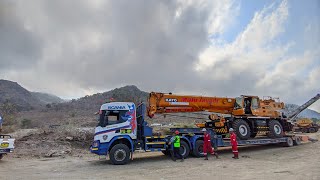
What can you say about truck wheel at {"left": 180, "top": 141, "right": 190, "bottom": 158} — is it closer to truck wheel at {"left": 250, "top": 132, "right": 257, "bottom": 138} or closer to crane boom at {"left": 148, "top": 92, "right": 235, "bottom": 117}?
crane boom at {"left": 148, "top": 92, "right": 235, "bottom": 117}

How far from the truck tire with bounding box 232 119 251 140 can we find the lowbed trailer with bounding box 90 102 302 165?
2842mm

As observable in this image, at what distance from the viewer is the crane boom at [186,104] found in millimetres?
16719

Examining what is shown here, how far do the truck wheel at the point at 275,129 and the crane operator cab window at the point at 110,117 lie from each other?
428 inches

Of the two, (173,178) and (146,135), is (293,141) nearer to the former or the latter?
(146,135)

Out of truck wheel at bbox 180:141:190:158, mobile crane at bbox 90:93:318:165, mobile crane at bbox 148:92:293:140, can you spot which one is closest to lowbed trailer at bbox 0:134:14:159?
mobile crane at bbox 90:93:318:165

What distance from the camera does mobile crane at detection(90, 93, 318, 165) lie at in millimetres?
14938

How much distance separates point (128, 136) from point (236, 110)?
7.83 m

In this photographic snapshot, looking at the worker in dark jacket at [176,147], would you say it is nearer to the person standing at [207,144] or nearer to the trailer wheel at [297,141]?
the person standing at [207,144]

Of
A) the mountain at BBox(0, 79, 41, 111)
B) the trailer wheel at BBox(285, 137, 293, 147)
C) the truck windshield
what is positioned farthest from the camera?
the mountain at BBox(0, 79, 41, 111)

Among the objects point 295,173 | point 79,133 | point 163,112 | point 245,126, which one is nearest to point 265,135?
point 245,126

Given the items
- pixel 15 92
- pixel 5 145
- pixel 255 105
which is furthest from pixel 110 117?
pixel 15 92

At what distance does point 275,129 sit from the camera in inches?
822

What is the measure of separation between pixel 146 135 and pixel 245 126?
7.05 metres

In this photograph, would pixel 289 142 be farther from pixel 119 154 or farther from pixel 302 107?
pixel 119 154
